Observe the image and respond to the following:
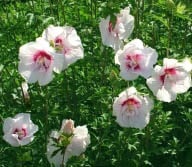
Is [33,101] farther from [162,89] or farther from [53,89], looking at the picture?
[162,89]

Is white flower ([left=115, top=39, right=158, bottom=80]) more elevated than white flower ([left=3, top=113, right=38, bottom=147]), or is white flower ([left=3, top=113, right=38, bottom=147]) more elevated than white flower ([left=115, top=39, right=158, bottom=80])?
white flower ([left=115, top=39, right=158, bottom=80])

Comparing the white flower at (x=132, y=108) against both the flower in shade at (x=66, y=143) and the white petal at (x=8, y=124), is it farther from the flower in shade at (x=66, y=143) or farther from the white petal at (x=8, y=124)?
the white petal at (x=8, y=124)

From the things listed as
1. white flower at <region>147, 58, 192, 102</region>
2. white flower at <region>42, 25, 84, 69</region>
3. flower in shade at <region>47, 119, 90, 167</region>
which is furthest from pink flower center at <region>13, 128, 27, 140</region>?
white flower at <region>147, 58, 192, 102</region>

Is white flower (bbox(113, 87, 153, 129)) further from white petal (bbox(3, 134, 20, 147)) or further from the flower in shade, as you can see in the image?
white petal (bbox(3, 134, 20, 147))

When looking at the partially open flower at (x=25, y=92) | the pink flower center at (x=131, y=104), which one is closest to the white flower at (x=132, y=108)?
the pink flower center at (x=131, y=104)

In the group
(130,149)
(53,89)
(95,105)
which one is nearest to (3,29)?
(53,89)

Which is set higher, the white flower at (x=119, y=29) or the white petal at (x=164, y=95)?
the white flower at (x=119, y=29)
